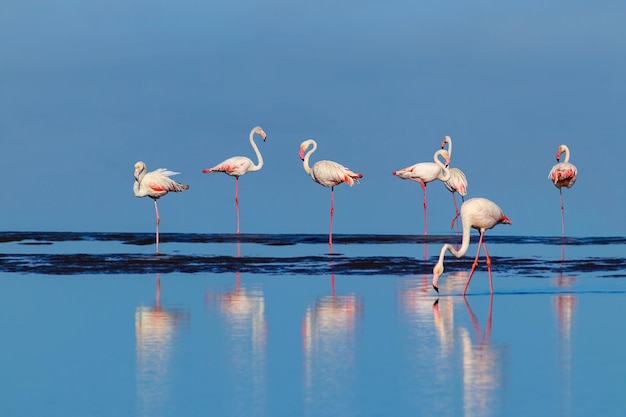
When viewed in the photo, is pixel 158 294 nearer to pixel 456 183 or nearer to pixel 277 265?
pixel 277 265

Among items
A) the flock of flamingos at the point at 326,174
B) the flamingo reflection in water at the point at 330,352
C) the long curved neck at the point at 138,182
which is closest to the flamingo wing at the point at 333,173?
the flock of flamingos at the point at 326,174

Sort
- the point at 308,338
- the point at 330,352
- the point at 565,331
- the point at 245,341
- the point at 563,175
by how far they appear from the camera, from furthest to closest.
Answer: the point at 563,175, the point at 565,331, the point at 308,338, the point at 245,341, the point at 330,352

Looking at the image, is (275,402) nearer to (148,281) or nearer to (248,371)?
(248,371)

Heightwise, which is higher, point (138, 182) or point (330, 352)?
point (138, 182)

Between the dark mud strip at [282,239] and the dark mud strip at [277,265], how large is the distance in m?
3.56

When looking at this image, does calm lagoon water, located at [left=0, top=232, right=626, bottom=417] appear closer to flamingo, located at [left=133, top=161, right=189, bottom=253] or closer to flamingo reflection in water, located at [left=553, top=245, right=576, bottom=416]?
flamingo reflection in water, located at [left=553, top=245, right=576, bottom=416]

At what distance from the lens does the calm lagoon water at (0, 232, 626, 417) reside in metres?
7.37

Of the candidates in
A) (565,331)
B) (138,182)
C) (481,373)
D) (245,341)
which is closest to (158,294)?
(245,341)

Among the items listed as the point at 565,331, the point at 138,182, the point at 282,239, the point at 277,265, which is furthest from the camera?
the point at 138,182

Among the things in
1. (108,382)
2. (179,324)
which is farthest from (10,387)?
(179,324)

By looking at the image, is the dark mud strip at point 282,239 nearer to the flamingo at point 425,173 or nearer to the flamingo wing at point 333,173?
the flamingo wing at point 333,173

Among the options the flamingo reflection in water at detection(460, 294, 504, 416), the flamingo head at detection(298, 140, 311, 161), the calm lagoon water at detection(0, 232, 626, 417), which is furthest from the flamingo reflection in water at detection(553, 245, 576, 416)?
the flamingo head at detection(298, 140, 311, 161)

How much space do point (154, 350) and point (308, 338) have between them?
1.25 meters

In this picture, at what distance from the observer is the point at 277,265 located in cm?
1692
